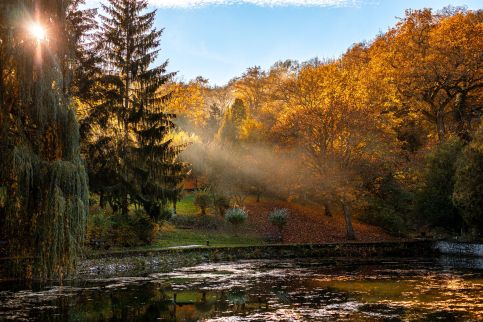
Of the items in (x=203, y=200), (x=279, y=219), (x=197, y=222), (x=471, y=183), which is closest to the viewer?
(x=471, y=183)

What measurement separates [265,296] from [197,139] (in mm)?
34542

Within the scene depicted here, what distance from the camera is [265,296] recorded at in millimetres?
17562

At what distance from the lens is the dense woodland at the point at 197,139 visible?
13.7m

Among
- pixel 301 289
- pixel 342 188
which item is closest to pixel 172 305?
pixel 301 289

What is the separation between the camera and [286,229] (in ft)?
132

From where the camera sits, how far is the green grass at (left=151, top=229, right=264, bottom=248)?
1280 inches

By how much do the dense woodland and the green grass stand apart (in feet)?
5.70

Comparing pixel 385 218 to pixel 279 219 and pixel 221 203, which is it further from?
pixel 221 203

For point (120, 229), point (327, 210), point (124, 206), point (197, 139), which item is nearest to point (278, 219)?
point (327, 210)

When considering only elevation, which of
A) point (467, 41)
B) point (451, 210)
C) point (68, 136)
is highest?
point (467, 41)

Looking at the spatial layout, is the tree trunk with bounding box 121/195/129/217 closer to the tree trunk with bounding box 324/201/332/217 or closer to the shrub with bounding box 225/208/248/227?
the shrub with bounding box 225/208/248/227

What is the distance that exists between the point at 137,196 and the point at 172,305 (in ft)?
53.8

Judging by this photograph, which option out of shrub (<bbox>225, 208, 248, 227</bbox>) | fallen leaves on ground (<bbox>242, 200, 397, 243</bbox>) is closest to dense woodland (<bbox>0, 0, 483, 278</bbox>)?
fallen leaves on ground (<bbox>242, 200, 397, 243</bbox>)

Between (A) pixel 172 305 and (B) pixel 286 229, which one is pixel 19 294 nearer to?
(A) pixel 172 305
